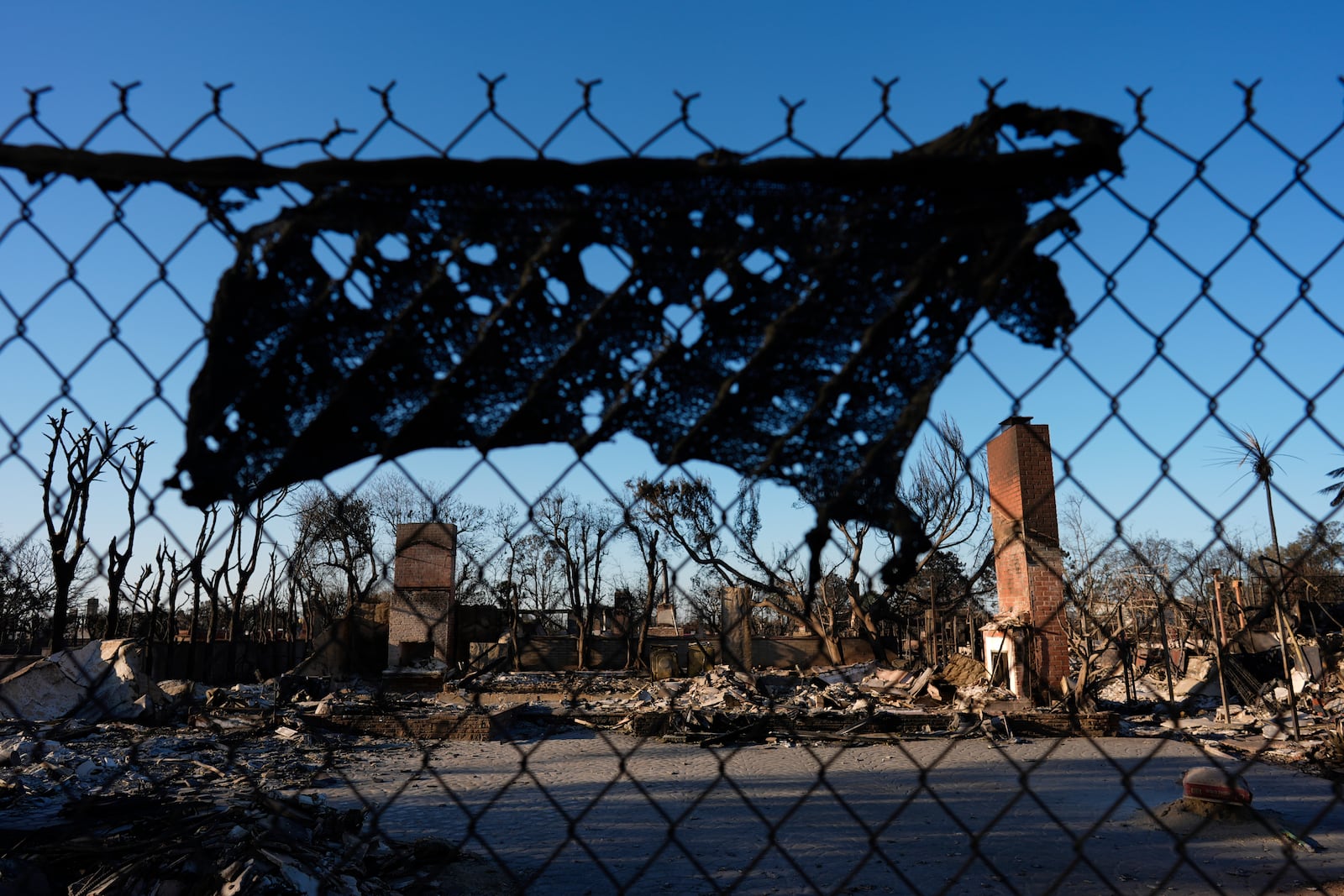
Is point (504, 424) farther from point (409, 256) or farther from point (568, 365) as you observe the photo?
point (409, 256)

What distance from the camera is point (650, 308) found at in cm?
114

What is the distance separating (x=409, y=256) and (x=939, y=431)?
32.4 inches

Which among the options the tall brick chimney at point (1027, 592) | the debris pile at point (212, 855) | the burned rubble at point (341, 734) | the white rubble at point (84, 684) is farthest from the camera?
the tall brick chimney at point (1027, 592)

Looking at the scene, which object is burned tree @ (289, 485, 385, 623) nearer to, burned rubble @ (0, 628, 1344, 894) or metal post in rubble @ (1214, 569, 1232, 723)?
burned rubble @ (0, 628, 1344, 894)

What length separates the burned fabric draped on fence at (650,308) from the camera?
114 cm

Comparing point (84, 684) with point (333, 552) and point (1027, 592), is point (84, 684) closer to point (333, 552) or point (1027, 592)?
point (333, 552)

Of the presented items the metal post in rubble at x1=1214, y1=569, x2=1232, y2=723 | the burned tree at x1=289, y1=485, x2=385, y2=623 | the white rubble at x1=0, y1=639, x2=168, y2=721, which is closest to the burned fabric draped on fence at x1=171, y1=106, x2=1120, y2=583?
the burned tree at x1=289, y1=485, x2=385, y2=623

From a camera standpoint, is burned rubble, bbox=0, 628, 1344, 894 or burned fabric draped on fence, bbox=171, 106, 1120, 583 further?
burned rubble, bbox=0, 628, 1344, 894

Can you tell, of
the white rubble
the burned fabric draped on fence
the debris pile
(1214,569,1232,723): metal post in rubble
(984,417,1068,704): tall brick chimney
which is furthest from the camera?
(984,417,1068,704): tall brick chimney

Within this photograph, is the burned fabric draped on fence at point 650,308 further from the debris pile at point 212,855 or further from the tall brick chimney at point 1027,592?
the tall brick chimney at point 1027,592

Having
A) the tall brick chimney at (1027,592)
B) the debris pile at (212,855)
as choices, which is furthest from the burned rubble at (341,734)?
the tall brick chimney at (1027,592)

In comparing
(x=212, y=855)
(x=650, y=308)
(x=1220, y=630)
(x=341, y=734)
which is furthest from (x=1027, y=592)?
(x=650, y=308)

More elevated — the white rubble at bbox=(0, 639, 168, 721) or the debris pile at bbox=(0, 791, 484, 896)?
the debris pile at bbox=(0, 791, 484, 896)

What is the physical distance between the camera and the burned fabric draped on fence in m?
1.14
